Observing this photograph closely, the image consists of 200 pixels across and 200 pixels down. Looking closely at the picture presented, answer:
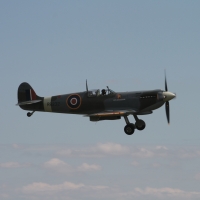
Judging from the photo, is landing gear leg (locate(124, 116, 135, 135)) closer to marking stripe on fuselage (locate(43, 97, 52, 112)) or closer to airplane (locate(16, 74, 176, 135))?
airplane (locate(16, 74, 176, 135))

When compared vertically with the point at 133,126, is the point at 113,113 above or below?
above

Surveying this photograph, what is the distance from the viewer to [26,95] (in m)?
40.7

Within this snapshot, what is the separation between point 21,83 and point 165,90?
10.5 metres

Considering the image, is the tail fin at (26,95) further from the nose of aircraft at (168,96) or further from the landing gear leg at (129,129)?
the nose of aircraft at (168,96)

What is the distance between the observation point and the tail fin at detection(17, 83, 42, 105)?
132ft

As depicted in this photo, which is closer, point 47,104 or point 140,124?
point 140,124

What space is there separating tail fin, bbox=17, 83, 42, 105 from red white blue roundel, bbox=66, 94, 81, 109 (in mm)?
2580

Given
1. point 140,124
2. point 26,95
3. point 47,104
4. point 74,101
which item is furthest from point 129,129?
point 26,95

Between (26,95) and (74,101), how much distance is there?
4.27 m

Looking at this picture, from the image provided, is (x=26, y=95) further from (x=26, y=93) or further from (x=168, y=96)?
(x=168, y=96)

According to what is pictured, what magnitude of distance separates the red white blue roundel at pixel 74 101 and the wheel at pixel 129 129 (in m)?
3.61

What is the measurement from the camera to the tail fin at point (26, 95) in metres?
40.3

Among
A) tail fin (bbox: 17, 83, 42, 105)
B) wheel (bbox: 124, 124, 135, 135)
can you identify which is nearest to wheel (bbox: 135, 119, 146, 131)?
wheel (bbox: 124, 124, 135, 135)

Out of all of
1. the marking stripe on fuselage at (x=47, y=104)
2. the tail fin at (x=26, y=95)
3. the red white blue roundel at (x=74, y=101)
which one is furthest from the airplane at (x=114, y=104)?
the tail fin at (x=26, y=95)
